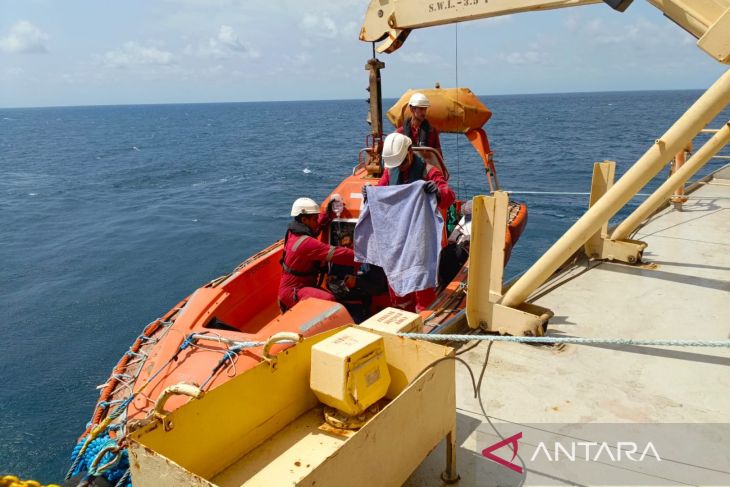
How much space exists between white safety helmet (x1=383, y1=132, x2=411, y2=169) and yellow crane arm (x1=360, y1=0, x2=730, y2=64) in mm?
1345

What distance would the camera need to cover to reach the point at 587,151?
105 ft

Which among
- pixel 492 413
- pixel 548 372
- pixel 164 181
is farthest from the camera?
pixel 164 181

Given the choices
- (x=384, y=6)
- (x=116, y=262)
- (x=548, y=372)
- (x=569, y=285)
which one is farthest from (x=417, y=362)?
(x=116, y=262)

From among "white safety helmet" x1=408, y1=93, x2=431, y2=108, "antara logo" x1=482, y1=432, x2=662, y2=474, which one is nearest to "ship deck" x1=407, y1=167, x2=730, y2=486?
"antara logo" x1=482, y1=432, x2=662, y2=474

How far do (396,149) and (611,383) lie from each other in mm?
2619

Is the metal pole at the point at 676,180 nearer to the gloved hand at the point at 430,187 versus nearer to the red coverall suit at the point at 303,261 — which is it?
the gloved hand at the point at 430,187

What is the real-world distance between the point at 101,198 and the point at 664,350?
24270mm

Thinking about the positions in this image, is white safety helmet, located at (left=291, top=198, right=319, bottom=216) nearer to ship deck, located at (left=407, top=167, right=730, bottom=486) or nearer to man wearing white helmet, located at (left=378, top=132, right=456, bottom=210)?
man wearing white helmet, located at (left=378, top=132, right=456, bottom=210)

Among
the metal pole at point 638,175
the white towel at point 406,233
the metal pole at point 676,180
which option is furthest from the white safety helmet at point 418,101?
the metal pole at point 638,175

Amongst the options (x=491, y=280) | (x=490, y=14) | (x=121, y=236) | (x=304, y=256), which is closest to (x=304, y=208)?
(x=304, y=256)

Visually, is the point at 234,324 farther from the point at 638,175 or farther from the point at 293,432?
the point at 638,175

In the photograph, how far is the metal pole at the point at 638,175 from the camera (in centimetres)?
330

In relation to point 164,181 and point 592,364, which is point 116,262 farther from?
point 164,181

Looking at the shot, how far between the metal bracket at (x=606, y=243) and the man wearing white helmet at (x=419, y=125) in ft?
6.08
